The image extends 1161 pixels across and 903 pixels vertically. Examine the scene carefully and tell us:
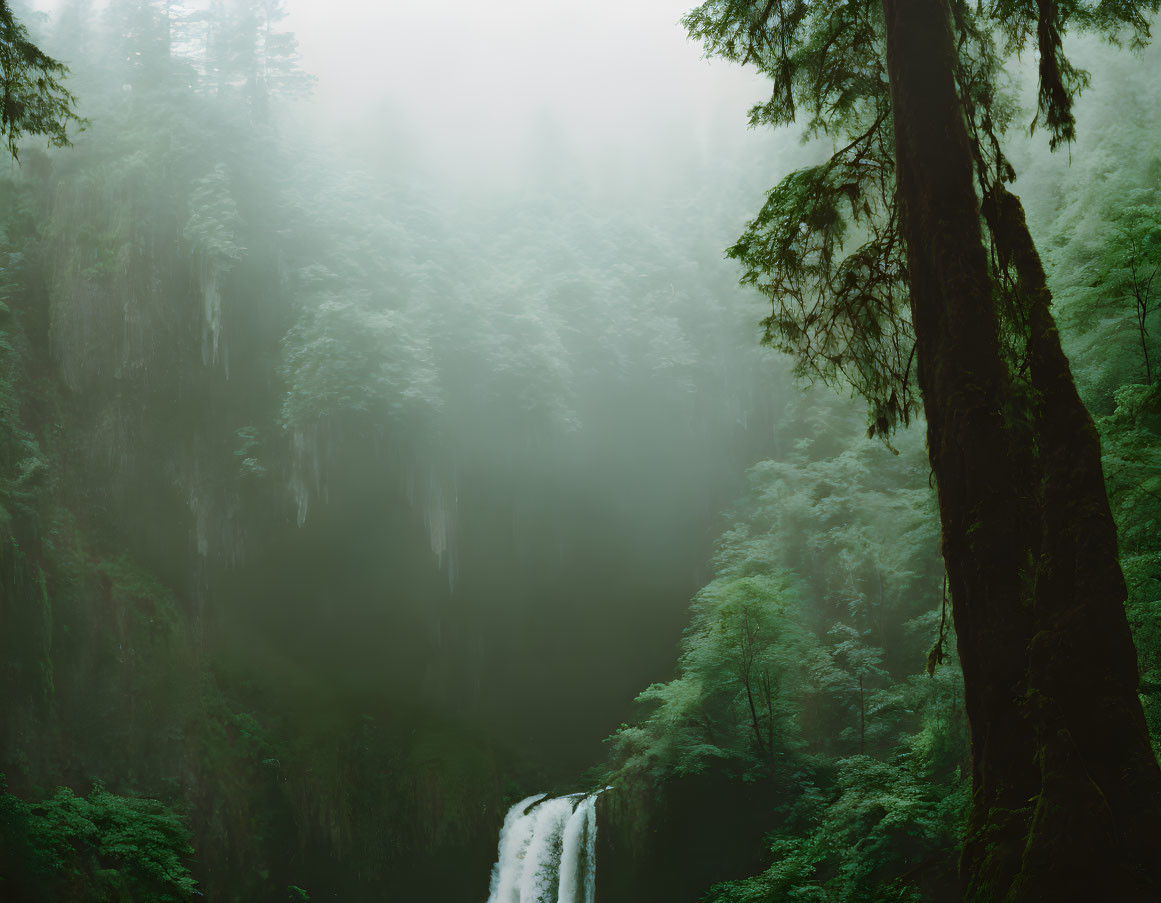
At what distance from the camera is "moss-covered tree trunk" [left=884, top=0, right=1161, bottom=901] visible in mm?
2402

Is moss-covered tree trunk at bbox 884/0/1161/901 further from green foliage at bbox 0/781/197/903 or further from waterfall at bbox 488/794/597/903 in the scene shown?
waterfall at bbox 488/794/597/903

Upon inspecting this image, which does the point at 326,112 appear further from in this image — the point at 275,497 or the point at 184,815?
the point at 184,815

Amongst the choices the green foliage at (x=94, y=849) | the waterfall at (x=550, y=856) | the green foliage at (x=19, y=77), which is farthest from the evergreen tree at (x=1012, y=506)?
→ the waterfall at (x=550, y=856)

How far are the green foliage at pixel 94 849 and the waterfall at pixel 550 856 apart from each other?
18.7ft

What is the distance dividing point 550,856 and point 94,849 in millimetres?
7654

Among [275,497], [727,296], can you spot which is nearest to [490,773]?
Result: [275,497]

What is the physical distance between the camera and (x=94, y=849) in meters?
11.5

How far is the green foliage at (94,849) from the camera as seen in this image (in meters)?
10.2

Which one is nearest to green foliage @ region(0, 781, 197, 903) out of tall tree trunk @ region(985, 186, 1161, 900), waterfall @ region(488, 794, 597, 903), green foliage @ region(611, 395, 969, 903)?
waterfall @ region(488, 794, 597, 903)

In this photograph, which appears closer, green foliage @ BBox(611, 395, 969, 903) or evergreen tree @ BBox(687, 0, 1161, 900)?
evergreen tree @ BBox(687, 0, 1161, 900)

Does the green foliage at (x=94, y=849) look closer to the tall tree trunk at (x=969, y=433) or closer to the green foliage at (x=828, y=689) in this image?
the green foliage at (x=828, y=689)

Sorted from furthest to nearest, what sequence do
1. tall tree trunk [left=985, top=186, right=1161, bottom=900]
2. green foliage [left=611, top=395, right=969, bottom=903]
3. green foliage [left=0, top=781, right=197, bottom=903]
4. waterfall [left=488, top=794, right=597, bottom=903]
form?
waterfall [left=488, top=794, right=597, bottom=903], green foliage [left=0, top=781, right=197, bottom=903], green foliage [left=611, top=395, right=969, bottom=903], tall tree trunk [left=985, top=186, right=1161, bottom=900]

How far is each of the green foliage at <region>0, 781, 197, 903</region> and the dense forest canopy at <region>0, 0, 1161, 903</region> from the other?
73mm

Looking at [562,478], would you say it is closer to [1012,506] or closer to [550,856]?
[550,856]
